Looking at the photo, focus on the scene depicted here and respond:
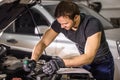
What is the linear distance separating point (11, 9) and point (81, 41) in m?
0.77

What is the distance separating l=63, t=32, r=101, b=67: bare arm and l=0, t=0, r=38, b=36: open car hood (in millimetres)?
697

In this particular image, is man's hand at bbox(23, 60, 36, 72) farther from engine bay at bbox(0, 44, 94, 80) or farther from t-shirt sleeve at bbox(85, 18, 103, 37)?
t-shirt sleeve at bbox(85, 18, 103, 37)

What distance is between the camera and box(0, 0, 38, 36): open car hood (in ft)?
10.3

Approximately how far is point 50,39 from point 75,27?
1.22 ft

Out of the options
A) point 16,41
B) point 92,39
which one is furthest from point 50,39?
point 16,41

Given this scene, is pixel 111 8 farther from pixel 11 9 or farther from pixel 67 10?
pixel 67 10

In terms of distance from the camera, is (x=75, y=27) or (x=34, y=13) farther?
(x=34, y=13)

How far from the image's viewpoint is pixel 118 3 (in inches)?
442

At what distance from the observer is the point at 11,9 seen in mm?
3217

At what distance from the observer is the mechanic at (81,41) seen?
2871 millimetres

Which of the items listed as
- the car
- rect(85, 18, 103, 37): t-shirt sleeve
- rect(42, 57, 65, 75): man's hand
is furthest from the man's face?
the car

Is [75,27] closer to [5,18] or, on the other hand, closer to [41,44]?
[41,44]

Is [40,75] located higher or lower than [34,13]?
lower

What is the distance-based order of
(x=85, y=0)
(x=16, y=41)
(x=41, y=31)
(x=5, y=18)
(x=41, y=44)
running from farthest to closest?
(x=85, y=0), (x=16, y=41), (x=41, y=31), (x=41, y=44), (x=5, y=18)
